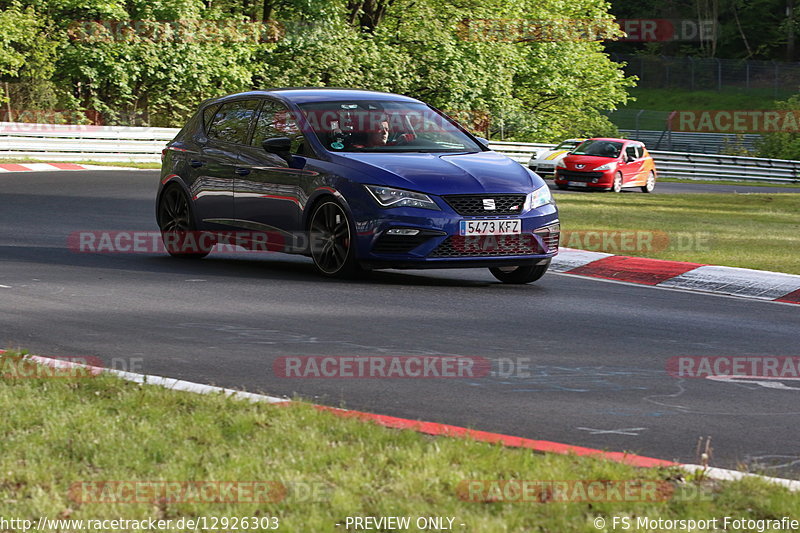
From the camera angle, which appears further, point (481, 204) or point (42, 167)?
point (42, 167)

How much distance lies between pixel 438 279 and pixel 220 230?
2.19m

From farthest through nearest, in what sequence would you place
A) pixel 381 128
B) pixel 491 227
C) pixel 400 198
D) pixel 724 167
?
pixel 724 167, pixel 381 128, pixel 491 227, pixel 400 198

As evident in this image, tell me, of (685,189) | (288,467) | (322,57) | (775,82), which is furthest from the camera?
(775,82)

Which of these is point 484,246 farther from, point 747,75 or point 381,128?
point 747,75

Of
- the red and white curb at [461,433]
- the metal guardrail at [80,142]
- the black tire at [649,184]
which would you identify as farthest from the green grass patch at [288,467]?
the black tire at [649,184]

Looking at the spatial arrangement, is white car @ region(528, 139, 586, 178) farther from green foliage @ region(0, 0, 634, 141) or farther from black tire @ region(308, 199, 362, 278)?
black tire @ region(308, 199, 362, 278)

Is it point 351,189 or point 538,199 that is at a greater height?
point 351,189

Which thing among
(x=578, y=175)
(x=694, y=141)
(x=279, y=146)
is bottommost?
(x=694, y=141)

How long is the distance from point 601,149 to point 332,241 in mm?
23842

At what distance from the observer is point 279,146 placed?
1222 cm

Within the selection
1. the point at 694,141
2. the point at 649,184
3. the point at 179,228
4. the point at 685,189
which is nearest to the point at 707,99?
the point at 694,141

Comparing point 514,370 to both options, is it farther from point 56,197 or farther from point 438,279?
point 56,197

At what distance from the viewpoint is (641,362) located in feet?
26.9

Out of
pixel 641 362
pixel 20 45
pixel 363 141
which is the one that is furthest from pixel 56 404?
pixel 20 45
